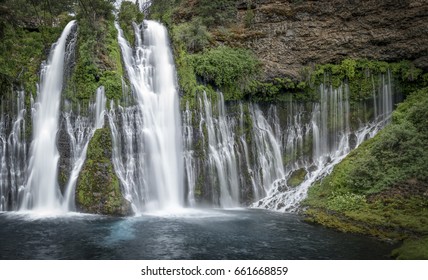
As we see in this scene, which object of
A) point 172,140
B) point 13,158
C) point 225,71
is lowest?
point 13,158

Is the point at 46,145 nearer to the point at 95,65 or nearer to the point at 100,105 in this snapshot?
the point at 100,105

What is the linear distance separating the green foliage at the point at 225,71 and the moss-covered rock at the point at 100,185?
6.95 m

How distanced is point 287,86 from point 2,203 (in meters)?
15.1

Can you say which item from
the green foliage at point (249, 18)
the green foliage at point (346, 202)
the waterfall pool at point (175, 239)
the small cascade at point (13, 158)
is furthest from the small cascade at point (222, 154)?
the small cascade at point (13, 158)

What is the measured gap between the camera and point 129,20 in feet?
71.2

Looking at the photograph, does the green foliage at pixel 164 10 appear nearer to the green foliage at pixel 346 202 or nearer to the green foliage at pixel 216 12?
the green foliage at pixel 216 12

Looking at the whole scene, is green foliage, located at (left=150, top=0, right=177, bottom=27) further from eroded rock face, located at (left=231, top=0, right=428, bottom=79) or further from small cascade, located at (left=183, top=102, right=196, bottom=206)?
small cascade, located at (left=183, top=102, right=196, bottom=206)

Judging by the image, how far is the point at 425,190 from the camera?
12.8 meters

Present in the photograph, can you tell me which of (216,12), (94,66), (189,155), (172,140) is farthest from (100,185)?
(216,12)

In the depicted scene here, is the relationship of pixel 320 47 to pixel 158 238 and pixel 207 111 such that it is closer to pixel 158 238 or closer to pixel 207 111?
pixel 207 111

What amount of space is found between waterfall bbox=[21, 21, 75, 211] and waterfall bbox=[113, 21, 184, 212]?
8.84 ft

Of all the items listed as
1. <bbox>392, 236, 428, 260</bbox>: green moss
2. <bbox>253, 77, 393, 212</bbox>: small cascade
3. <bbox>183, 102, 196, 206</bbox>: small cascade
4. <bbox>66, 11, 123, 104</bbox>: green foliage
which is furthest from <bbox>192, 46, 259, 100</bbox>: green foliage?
<bbox>392, 236, 428, 260</bbox>: green moss

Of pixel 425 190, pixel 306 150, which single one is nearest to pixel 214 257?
pixel 425 190

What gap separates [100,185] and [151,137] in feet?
11.2
